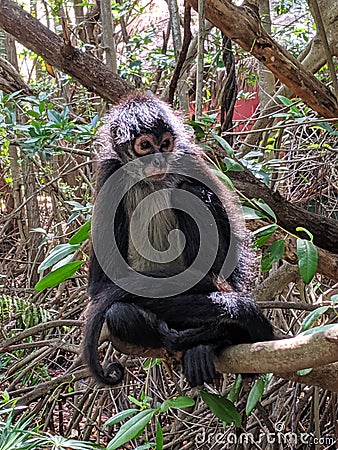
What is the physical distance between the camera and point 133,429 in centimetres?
174

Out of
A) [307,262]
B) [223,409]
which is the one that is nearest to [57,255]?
[223,409]

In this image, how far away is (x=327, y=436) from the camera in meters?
3.19

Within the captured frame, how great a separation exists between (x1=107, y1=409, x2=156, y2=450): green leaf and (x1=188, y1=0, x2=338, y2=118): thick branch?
5.07ft

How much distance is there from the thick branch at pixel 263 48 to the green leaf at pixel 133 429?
60.8 inches

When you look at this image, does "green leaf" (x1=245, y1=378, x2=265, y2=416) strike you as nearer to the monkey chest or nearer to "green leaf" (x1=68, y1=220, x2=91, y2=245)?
the monkey chest

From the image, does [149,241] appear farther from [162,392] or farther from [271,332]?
[162,392]

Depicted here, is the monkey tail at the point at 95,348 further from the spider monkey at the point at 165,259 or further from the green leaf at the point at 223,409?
the green leaf at the point at 223,409

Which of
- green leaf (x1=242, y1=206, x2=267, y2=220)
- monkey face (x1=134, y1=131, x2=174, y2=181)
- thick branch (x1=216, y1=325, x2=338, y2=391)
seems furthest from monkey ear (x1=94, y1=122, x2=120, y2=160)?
thick branch (x1=216, y1=325, x2=338, y2=391)

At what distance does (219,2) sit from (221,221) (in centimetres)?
91

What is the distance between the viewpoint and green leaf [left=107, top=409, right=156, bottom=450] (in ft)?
5.67

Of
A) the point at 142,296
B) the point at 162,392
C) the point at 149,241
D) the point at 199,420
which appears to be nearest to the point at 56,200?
the point at 162,392

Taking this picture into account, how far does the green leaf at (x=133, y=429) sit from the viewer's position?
1.73 meters

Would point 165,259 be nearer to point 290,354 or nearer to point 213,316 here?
point 213,316

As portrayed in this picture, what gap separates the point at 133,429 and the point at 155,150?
98 centimetres
